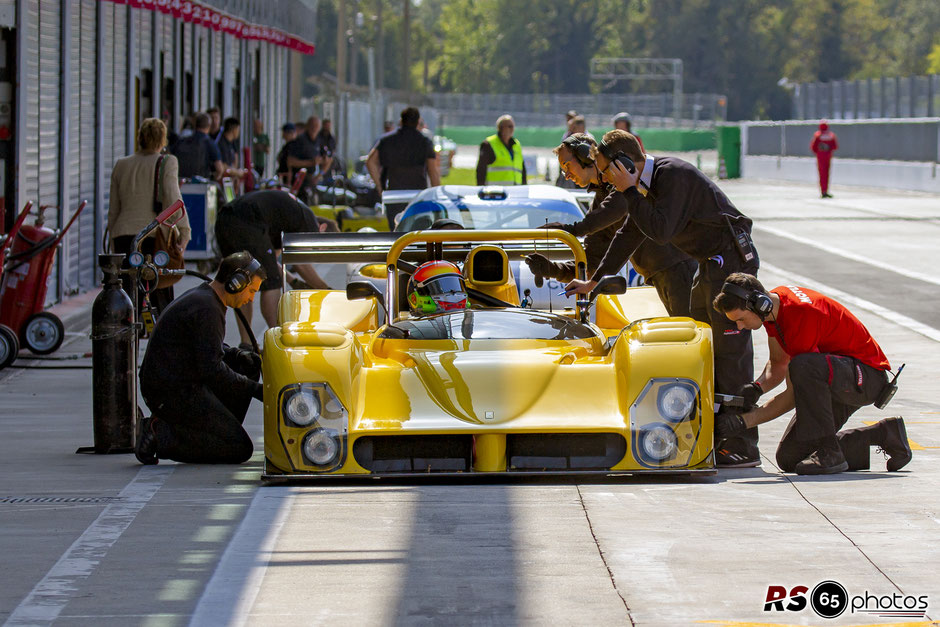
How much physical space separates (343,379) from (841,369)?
2310 mm

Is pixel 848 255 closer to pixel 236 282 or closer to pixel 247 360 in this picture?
pixel 247 360

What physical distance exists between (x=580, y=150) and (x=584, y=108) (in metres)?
82.0

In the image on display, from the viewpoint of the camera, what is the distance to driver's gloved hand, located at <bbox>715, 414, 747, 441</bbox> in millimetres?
7348

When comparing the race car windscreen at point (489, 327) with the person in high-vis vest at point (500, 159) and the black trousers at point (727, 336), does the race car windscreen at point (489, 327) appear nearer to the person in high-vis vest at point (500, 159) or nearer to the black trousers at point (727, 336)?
the black trousers at point (727, 336)

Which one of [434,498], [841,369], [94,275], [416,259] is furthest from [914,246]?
[434,498]

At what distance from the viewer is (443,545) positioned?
223 inches

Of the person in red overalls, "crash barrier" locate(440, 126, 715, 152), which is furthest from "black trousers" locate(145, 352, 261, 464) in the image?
"crash barrier" locate(440, 126, 715, 152)

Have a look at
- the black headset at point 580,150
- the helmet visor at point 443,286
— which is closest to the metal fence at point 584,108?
the black headset at point 580,150

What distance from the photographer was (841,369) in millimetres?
7262

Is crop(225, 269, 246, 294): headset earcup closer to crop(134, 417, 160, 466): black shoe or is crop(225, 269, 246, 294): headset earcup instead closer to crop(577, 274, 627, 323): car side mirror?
crop(134, 417, 160, 466): black shoe

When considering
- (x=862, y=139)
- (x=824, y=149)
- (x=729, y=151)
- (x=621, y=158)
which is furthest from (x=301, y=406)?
(x=729, y=151)

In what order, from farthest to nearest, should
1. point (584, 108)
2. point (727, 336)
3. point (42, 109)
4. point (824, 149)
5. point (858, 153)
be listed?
1. point (584, 108)
2. point (858, 153)
3. point (824, 149)
4. point (42, 109)
5. point (727, 336)

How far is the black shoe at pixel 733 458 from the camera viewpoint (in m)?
7.54

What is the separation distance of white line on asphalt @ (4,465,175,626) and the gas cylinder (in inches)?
31.1
